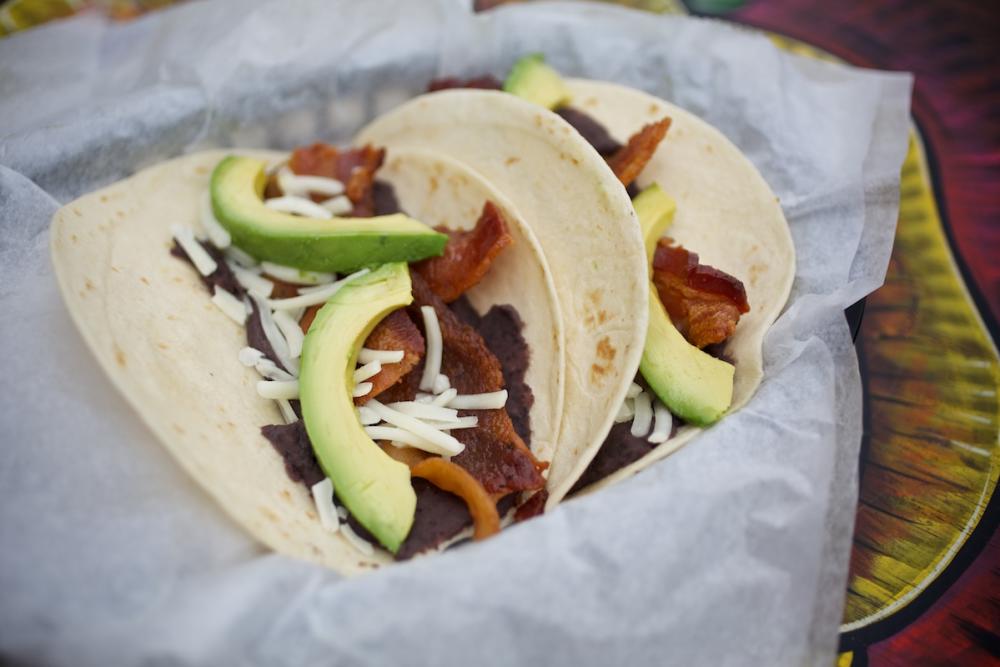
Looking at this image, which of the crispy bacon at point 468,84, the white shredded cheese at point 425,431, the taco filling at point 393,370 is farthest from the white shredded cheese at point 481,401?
the crispy bacon at point 468,84

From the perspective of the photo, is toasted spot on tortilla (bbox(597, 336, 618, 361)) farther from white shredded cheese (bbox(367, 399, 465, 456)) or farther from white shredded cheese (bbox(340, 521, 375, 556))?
white shredded cheese (bbox(340, 521, 375, 556))

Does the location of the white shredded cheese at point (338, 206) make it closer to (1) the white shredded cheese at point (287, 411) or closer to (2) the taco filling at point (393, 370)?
(2) the taco filling at point (393, 370)

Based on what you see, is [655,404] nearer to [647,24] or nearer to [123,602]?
[123,602]

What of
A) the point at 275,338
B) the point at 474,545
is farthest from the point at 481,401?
the point at 275,338

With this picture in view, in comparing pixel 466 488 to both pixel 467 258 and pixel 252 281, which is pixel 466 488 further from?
pixel 252 281

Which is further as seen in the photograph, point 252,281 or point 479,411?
point 252,281

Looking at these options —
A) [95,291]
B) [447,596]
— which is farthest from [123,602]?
[95,291]

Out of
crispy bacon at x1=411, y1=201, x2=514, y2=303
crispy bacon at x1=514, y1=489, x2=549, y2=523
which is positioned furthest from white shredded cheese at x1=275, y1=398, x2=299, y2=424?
crispy bacon at x1=514, y1=489, x2=549, y2=523
